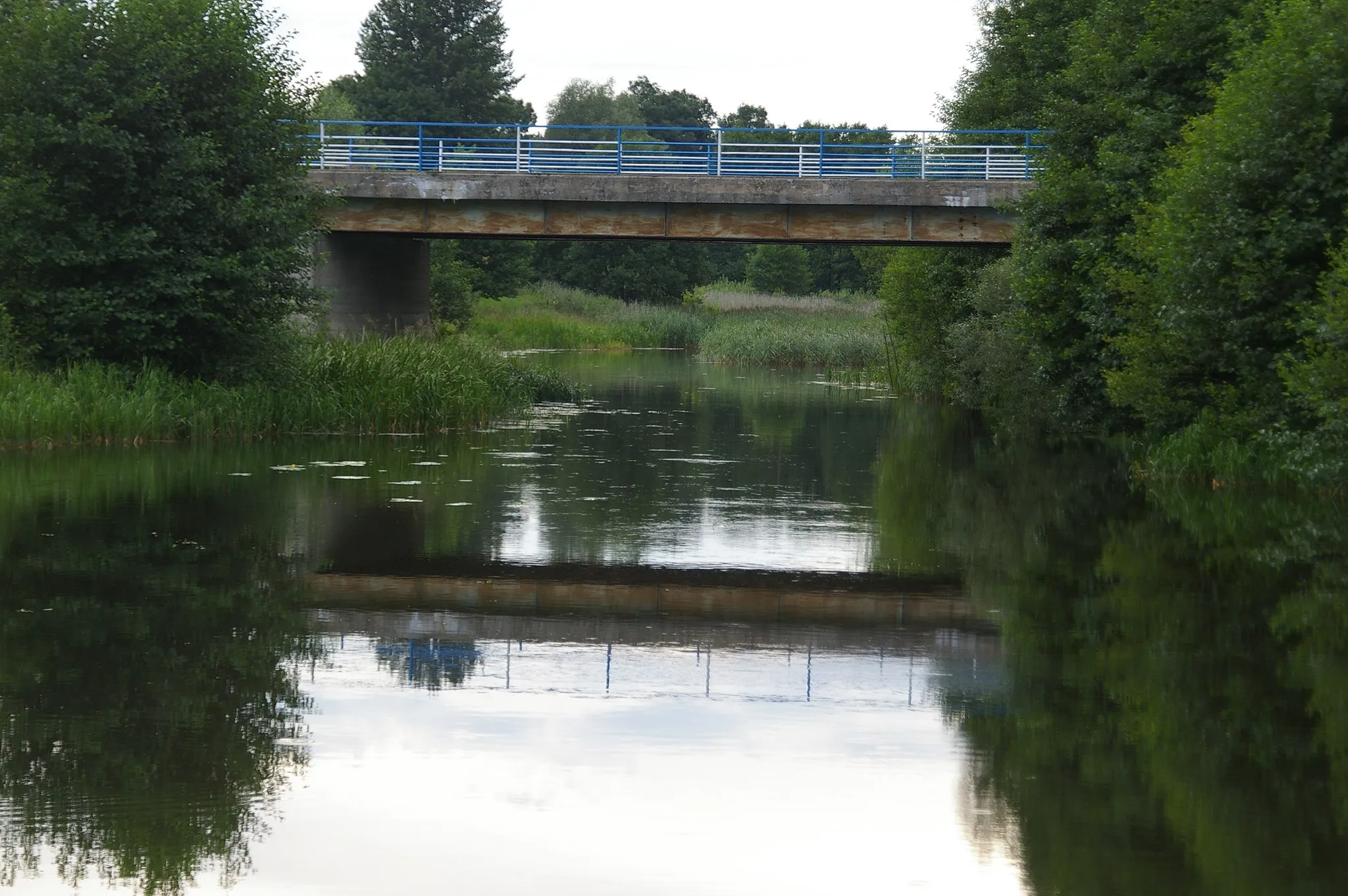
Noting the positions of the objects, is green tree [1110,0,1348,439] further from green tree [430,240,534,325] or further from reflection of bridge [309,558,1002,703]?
green tree [430,240,534,325]

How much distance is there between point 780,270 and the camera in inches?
4151

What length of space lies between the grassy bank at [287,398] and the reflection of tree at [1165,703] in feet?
42.1

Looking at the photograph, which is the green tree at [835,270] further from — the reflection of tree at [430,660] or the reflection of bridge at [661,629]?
the reflection of tree at [430,660]

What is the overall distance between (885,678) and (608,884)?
4267mm

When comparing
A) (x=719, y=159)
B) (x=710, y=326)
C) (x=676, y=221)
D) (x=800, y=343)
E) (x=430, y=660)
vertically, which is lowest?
(x=430, y=660)

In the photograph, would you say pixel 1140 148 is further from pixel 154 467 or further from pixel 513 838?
pixel 513 838

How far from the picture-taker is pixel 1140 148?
26.0 metres

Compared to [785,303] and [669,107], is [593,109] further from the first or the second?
[785,303]

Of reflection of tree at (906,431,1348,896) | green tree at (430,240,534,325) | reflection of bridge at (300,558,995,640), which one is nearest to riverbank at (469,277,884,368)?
green tree at (430,240,534,325)

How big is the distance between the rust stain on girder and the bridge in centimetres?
3

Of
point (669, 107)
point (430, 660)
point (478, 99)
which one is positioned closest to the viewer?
point (430, 660)

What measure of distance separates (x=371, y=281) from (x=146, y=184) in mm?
13011

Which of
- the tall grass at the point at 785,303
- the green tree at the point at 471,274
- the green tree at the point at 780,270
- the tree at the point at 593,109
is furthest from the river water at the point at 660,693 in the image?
the tree at the point at 593,109

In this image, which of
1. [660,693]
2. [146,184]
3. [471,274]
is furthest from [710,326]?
[660,693]
